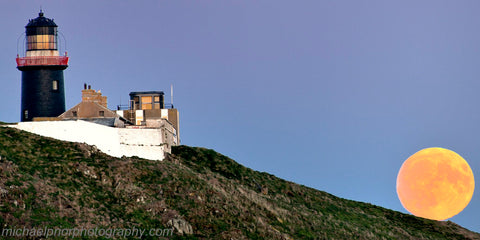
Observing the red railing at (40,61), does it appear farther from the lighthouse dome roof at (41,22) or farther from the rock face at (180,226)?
the rock face at (180,226)

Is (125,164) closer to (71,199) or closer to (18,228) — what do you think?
(71,199)

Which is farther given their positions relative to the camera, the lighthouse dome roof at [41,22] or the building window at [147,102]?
the building window at [147,102]

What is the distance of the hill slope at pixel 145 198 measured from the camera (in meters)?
47.8

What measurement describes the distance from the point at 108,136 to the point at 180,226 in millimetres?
12222

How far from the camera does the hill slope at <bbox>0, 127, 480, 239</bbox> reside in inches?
1881

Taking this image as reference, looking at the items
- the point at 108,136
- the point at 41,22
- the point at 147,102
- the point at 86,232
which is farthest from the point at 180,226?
the point at 147,102

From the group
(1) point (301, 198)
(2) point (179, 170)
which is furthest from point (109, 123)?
(1) point (301, 198)

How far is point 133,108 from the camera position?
93.9m

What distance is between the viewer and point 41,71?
79.9 m

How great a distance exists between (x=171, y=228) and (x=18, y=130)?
13814mm

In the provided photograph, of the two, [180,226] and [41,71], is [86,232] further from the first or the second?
[41,71]

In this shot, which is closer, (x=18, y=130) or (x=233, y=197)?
(x=18, y=130)

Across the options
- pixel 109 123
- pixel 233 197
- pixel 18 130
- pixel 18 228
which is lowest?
pixel 18 228

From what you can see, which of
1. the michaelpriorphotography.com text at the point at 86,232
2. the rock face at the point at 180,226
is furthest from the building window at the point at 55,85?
the michaelpriorphotography.com text at the point at 86,232
